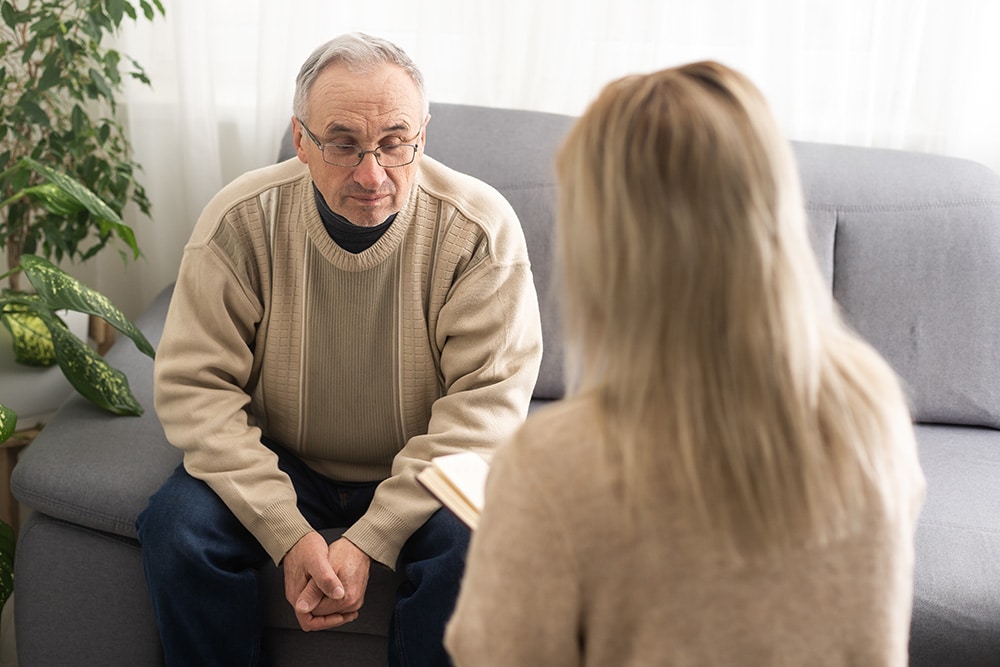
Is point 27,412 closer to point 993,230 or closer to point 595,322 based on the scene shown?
point 595,322

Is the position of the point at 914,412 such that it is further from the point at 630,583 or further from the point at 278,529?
the point at 630,583

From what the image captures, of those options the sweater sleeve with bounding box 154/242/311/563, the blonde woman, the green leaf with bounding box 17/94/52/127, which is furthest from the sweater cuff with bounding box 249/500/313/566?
the green leaf with bounding box 17/94/52/127

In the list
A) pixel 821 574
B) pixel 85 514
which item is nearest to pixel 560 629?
pixel 821 574

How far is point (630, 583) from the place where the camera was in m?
0.84

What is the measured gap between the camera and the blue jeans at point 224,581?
155 cm

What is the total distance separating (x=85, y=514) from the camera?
1.64m

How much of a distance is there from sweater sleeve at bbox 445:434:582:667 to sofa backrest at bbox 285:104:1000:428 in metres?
1.24

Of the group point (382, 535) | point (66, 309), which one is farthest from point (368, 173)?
point (66, 309)

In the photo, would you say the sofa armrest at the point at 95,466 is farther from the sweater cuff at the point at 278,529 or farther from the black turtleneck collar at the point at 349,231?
the black turtleneck collar at the point at 349,231

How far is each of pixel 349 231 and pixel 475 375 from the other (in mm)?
313

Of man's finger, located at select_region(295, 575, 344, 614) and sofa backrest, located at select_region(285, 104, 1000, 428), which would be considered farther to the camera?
sofa backrest, located at select_region(285, 104, 1000, 428)

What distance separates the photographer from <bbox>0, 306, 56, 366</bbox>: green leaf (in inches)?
80.7

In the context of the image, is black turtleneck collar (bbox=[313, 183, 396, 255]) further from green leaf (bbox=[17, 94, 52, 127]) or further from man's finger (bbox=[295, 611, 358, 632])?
green leaf (bbox=[17, 94, 52, 127])

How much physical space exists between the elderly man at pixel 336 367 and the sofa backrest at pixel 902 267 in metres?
0.36
